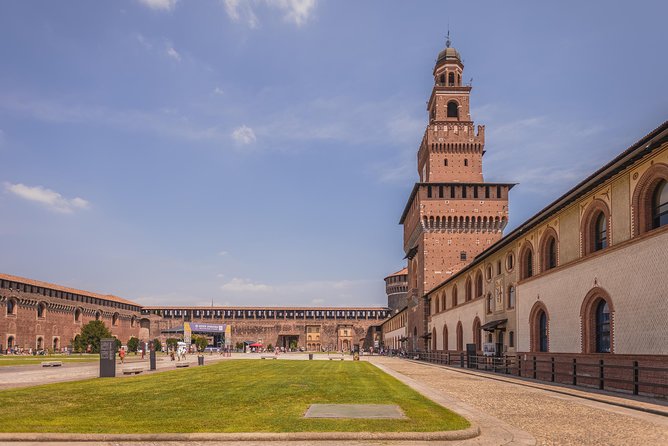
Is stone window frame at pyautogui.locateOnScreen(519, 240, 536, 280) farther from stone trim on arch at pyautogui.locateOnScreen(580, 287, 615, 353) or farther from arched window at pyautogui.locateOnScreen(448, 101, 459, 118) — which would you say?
arched window at pyautogui.locateOnScreen(448, 101, 459, 118)

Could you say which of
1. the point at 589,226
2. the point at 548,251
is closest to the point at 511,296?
the point at 548,251

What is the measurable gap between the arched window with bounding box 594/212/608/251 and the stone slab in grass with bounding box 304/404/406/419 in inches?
545

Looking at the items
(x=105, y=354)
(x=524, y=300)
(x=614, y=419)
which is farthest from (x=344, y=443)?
(x=524, y=300)

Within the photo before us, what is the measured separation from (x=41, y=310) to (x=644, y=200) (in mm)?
81848

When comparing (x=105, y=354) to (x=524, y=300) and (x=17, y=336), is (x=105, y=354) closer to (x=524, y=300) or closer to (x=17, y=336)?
(x=524, y=300)

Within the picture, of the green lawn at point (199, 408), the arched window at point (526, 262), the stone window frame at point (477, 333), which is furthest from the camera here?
the stone window frame at point (477, 333)

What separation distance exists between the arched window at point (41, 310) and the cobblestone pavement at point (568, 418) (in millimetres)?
78114

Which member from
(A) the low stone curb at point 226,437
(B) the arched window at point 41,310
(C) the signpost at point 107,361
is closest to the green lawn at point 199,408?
(A) the low stone curb at point 226,437

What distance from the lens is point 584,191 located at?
24.8m

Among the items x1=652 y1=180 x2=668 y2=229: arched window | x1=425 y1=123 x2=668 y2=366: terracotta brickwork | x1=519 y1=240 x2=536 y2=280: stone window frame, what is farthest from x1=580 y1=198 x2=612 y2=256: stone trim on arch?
x1=519 y1=240 x2=536 y2=280: stone window frame

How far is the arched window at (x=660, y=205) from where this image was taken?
19.2 metres

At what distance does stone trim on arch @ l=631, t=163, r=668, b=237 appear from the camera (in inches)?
775

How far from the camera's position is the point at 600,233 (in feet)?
79.5

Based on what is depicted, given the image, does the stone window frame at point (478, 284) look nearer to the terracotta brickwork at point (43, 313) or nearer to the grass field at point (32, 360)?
the grass field at point (32, 360)
